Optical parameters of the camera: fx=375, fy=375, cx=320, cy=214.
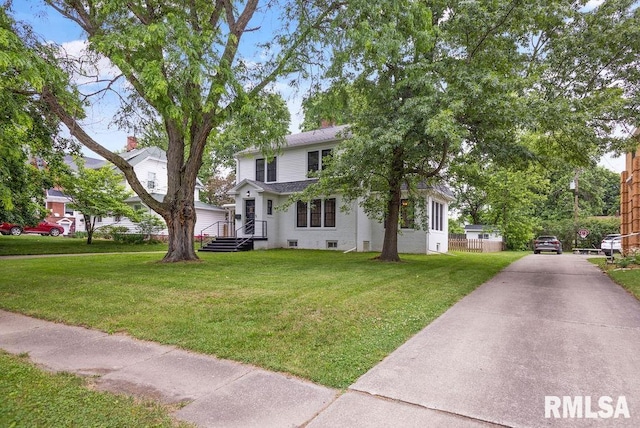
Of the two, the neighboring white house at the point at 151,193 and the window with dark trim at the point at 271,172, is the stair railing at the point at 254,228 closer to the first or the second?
the window with dark trim at the point at 271,172

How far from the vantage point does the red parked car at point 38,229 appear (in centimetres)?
2558

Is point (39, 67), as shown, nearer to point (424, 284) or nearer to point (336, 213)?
point (424, 284)

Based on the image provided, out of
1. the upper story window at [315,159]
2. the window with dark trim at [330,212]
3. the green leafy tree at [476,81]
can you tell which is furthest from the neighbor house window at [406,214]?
the upper story window at [315,159]

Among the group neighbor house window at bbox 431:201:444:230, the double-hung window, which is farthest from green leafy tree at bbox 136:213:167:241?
neighbor house window at bbox 431:201:444:230

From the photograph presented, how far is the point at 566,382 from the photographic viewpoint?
330 centimetres

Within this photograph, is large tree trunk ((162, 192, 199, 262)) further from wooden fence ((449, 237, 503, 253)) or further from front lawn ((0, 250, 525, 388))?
wooden fence ((449, 237, 503, 253))

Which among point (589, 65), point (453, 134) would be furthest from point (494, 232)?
point (453, 134)

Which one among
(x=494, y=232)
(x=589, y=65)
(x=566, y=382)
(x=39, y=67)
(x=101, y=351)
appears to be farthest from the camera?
(x=494, y=232)

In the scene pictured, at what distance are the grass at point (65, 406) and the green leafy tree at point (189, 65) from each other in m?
5.13

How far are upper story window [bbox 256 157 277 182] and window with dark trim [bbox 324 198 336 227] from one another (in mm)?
3809

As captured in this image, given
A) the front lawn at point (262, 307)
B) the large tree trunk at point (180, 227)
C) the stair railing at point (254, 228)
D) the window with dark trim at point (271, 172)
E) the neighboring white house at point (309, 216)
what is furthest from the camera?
the window with dark trim at point (271, 172)

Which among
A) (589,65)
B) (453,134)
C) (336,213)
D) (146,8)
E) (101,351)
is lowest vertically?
(101,351)

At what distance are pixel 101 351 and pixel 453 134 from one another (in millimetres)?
7810

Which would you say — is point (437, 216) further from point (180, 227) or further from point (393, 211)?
point (180, 227)
